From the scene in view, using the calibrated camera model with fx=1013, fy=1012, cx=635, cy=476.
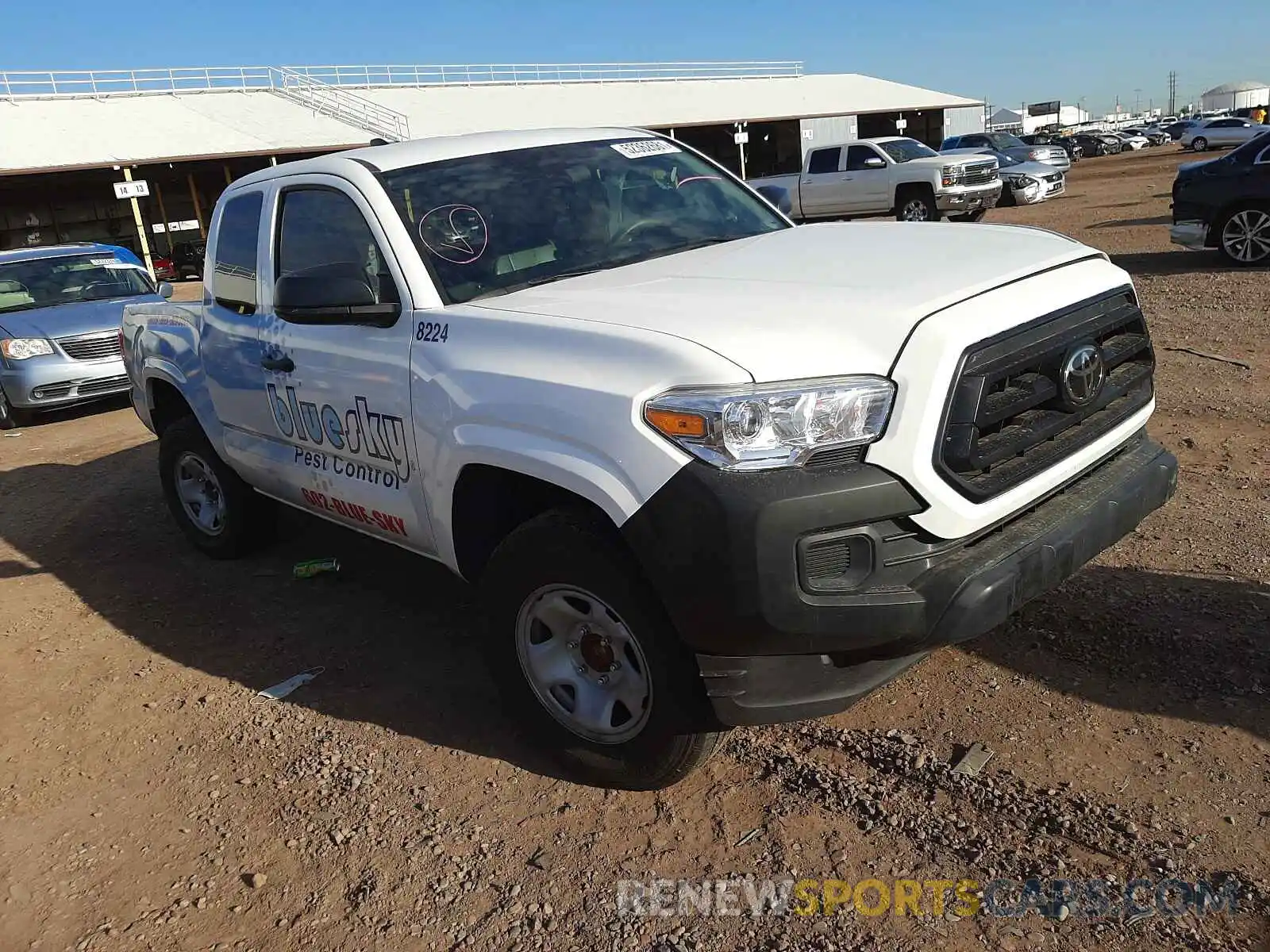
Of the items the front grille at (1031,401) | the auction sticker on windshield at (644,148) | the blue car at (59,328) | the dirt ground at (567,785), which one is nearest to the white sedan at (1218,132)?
the blue car at (59,328)

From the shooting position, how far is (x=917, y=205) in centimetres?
1912

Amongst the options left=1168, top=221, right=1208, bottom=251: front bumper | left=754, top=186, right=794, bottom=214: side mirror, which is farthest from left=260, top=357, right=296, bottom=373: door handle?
left=754, top=186, right=794, bottom=214: side mirror

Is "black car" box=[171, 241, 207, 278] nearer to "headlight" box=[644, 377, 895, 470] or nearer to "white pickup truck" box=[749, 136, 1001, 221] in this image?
"white pickup truck" box=[749, 136, 1001, 221]

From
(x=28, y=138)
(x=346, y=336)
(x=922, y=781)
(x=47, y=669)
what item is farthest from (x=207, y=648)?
(x=28, y=138)

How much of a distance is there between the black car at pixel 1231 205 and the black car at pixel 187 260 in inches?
927

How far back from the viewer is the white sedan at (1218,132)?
43.0 metres

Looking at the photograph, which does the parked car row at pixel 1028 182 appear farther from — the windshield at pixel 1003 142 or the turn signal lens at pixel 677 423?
the turn signal lens at pixel 677 423

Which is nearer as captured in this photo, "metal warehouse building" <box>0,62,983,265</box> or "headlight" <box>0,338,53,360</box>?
"headlight" <box>0,338,53,360</box>

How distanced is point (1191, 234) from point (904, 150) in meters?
9.53

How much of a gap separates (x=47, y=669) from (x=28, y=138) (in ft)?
94.7

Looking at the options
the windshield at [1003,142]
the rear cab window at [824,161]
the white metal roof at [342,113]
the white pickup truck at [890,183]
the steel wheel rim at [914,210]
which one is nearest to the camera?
the white pickup truck at [890,183]

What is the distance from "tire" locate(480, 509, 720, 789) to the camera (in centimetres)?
283

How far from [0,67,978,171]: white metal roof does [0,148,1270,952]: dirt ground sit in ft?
74.0

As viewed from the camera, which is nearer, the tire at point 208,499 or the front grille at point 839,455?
the front grille at point 839,455
